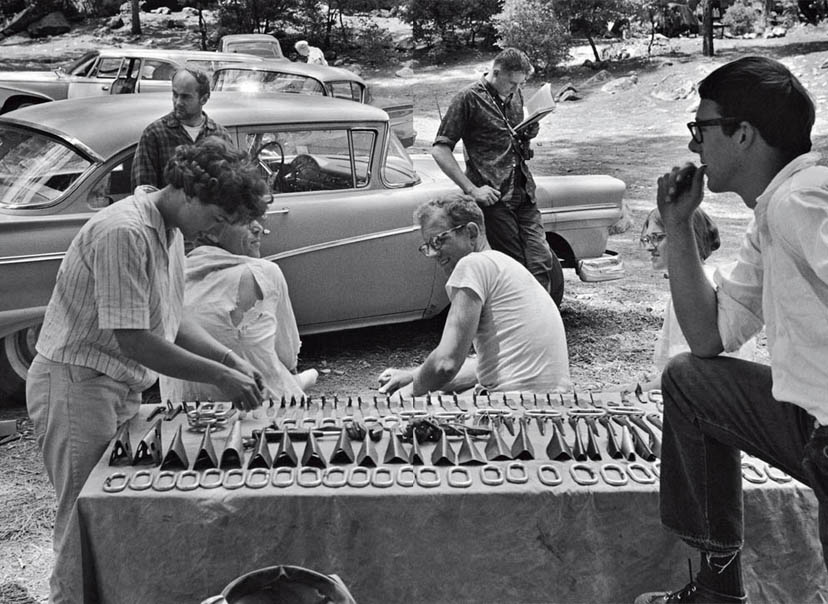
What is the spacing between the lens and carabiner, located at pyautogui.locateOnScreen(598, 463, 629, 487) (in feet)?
9.13

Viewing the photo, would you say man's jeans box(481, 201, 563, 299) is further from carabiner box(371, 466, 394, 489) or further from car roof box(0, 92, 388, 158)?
carabiner box(371, 466, 394, 489)

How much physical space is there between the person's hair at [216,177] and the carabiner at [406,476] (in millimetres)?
879

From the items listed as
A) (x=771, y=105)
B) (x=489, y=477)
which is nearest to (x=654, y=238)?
(x=489, y=477)

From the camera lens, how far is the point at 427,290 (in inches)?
247

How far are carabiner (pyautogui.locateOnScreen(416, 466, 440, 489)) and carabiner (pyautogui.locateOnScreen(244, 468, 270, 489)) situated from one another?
0.42 meters

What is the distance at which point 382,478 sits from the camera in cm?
280

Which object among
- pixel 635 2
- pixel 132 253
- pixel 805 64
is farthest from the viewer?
pixel 635 2

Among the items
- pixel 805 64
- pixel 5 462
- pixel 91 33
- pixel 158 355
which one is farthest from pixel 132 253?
pixel 91 33

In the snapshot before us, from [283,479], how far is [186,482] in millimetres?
268

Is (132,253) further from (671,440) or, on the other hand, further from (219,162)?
(671,440)

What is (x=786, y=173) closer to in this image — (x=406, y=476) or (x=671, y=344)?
(x=406, y=476)

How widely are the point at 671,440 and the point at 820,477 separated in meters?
0.45

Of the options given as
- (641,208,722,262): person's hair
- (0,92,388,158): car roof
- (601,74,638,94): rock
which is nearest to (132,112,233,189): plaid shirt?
(0,92,388,158): car roof

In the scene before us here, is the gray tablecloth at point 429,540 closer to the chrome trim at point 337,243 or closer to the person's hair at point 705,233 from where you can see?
the person's hair at point 705,233
